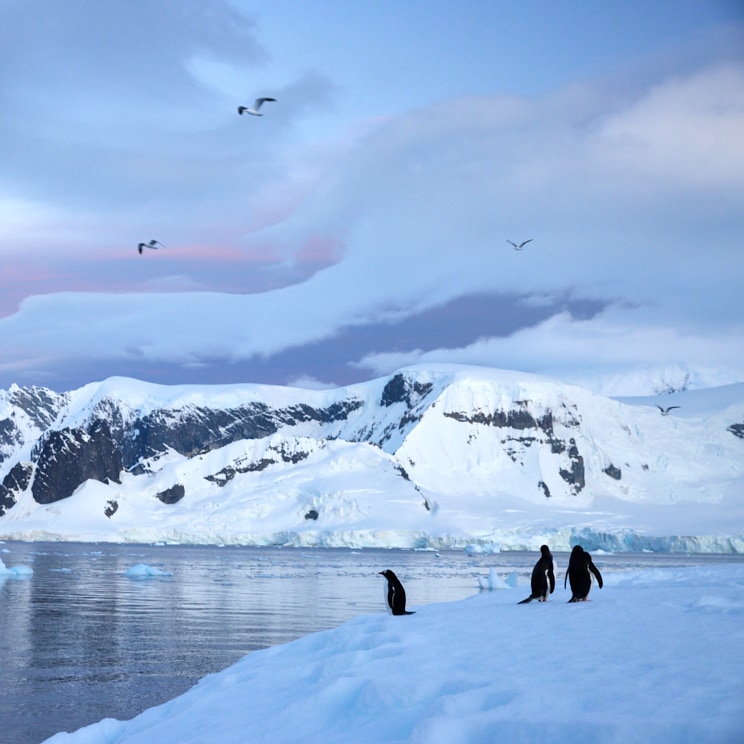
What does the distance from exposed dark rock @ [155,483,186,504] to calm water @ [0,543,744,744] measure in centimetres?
12495

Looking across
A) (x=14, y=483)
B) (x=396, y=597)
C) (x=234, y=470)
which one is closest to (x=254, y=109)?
(x=396, y=597)

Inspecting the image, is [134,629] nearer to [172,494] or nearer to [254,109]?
[254,109]

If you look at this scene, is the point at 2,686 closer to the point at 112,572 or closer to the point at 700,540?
the point at 112,572

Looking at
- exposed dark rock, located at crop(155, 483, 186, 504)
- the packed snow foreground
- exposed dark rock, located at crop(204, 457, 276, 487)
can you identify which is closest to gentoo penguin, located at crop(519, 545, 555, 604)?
the packed snow foreground

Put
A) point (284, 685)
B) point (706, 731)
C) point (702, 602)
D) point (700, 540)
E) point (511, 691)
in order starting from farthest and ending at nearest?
point (700, 540)
point (702, 602)
point (284, 685)
point (511, 691)
point (706, 731)

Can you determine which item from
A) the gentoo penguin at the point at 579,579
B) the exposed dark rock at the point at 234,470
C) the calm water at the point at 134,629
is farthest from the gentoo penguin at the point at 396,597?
the exposed dark rock at the point at 234,470

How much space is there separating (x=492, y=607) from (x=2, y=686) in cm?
970

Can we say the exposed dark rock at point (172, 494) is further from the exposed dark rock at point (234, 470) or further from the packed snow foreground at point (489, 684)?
the packed snow foreground at point (489, 684)

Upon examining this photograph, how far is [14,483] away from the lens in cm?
19750

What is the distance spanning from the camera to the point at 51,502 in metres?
195

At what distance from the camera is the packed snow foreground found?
834 cm

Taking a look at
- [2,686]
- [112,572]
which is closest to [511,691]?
[2,686]

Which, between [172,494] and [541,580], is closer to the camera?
[541,580]

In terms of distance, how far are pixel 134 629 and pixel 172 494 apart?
155067mm
